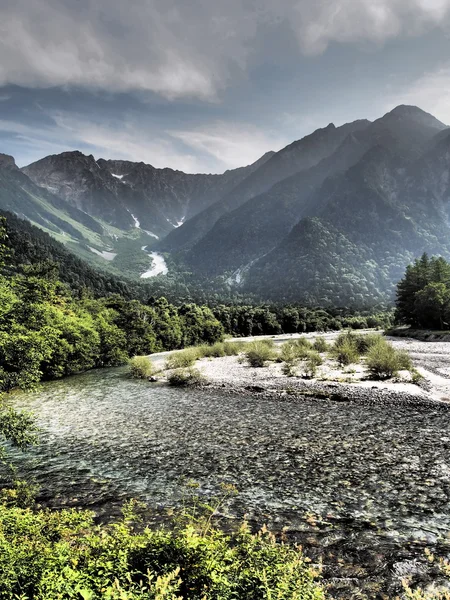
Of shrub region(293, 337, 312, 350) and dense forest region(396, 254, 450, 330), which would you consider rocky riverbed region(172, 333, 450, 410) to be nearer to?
shrub region(293, 337, 312, 350)

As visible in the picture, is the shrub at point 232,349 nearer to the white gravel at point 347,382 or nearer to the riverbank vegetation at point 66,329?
the white gravel at point 347,382

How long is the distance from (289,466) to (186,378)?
2728 cm

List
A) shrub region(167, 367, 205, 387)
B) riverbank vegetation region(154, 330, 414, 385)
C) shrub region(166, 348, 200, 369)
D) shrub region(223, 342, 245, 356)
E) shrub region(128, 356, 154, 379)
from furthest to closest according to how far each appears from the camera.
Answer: shrub region(223, 342, 245, 356) → shrub region(166, 348, 200, 369) → shrub region(128, 356, 154, 379) → shrub region(167, 367, 205, 387) → riverbank vegetation region(154, 330, 414, 385)

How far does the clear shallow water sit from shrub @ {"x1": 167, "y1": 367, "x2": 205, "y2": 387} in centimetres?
1169

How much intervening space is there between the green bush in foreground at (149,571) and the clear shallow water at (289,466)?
300 cm

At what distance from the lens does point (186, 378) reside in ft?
138

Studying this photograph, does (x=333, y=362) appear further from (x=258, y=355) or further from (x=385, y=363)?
(x=385, y=363)

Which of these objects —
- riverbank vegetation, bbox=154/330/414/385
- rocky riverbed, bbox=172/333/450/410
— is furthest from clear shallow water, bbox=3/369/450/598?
riverbank vegetation, bbox=154/330/414/385

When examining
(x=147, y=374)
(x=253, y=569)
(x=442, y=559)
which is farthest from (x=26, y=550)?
(x=147, y=374)

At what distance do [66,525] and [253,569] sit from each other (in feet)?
22.5

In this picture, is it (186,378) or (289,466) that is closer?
(289,466)

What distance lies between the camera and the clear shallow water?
10609 mm

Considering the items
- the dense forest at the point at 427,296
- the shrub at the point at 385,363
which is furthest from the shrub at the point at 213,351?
the dense forest at the point at 427,296

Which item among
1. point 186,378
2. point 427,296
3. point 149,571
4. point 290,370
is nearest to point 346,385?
point 290,370
